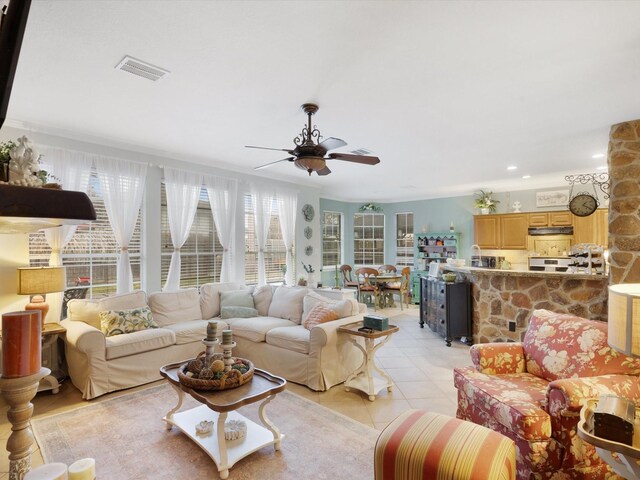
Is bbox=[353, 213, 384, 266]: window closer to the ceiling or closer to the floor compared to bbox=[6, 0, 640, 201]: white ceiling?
closer to the floor

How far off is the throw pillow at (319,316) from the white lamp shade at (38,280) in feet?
8.31

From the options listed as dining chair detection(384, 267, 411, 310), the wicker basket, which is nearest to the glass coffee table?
the wicker basket

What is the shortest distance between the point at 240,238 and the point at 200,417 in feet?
11.3

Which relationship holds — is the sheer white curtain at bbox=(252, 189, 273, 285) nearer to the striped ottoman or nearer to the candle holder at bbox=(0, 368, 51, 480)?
the striped ottoman

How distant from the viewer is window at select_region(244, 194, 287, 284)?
20.0ft

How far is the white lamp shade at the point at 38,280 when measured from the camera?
330 cm

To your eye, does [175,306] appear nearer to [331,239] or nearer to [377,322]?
[377,322]

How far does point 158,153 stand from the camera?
16.0 feet

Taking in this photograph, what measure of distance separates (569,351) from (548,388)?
55 centimetres

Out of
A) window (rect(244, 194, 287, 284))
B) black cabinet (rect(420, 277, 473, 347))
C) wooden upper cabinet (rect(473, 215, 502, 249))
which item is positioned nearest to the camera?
black cabinet (rect(420, 277, 473, 347))

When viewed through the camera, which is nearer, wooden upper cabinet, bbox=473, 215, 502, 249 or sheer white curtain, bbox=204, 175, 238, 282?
sheer white curtain, bbox=204, 175, 238, 282

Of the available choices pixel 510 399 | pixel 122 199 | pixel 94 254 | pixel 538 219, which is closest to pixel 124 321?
pixel 94 254

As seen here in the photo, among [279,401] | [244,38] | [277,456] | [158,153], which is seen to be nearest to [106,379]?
[279,401]

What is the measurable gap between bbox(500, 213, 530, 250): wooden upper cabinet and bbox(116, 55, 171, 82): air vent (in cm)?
709
